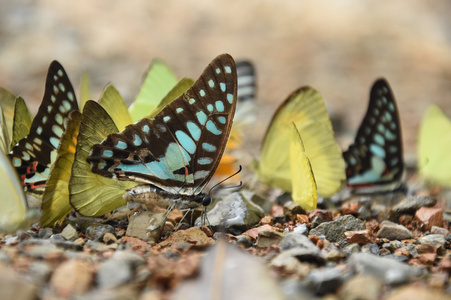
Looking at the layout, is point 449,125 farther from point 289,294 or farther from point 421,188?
point 289,294

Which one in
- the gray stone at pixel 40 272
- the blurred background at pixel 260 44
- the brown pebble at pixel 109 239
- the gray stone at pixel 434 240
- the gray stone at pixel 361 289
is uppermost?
the blurred background at pixel 260 44

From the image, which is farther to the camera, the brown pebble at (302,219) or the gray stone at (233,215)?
the brown pebble at (302,219)

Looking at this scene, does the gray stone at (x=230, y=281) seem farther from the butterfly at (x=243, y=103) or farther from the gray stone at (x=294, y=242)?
the butterfly at (x=243, y=103)

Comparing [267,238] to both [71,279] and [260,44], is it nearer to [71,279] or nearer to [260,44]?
[71,279]

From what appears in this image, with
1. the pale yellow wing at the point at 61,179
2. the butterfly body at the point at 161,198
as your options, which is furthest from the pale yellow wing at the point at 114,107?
the butterfly body at the point at 161,198

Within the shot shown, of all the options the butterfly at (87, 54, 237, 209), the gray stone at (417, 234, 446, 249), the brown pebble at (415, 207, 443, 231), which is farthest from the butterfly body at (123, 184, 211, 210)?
the brown pebble at (415, 207, 443, 231)

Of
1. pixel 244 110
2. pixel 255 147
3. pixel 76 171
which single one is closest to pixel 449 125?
pixel 244 110

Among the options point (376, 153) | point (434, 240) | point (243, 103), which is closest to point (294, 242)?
point (434, 240)

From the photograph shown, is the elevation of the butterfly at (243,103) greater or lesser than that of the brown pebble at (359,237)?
greater
